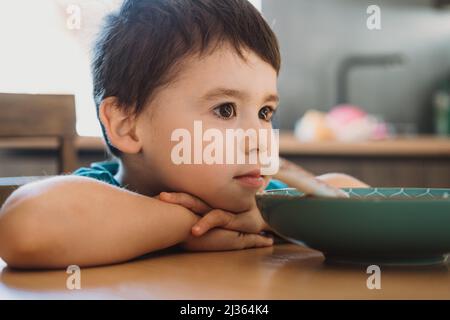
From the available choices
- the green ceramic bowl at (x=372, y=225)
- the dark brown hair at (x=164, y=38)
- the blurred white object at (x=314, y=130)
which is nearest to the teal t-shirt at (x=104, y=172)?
the dark brown hair at (x=164, y=38)

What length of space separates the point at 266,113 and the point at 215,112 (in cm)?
13

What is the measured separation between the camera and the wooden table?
0.61 metres

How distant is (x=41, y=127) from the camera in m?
1.53

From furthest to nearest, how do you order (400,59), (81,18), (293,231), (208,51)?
(400,59) < (81,18) < (208,51) < (293,231)

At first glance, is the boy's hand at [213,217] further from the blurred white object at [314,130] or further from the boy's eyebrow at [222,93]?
the blurred white object at [314,130]

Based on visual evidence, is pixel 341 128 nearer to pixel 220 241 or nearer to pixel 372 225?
pixel 220 241

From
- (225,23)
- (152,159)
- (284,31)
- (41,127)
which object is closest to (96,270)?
(152,159)

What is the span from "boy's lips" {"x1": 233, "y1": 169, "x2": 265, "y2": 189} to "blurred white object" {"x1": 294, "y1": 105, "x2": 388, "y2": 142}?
190cm

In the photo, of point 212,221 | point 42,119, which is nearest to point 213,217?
point 212,221

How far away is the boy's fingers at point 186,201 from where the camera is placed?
93cm

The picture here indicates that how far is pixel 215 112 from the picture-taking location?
1.02 m

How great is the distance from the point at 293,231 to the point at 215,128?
0.30 metres

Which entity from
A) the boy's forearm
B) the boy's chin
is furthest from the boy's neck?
the boy's forearm

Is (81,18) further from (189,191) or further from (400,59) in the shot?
(400,59)
